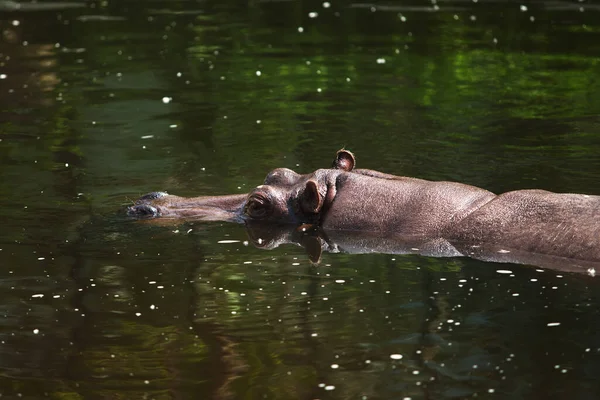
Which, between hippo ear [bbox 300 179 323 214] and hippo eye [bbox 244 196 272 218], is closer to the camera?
hippo ear [bbox 300 179 323 214]

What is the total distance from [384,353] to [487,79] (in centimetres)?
1062

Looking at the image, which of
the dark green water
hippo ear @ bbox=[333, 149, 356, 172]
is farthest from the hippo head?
the dark green water

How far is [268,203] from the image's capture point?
1058 centimetres

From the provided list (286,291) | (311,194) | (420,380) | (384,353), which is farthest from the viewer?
(311,194)

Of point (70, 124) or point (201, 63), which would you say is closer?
point (70, 124)

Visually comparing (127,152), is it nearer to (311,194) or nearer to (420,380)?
(311,194)

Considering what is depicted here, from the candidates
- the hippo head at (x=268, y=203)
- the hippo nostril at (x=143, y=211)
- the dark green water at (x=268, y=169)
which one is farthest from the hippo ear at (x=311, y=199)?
the hippo nostril at (x=143, y=211)

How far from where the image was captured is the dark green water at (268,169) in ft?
23.4

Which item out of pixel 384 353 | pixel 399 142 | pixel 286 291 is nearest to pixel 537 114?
pixel 399 142

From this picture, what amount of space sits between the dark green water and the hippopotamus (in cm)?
36

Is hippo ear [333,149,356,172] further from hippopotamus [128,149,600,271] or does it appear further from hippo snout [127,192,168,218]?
hippo snout [127,192,168,218]

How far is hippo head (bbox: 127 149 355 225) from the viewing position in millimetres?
10430

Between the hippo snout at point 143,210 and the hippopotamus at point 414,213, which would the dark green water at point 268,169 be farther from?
the hippopotamus at point 414,213

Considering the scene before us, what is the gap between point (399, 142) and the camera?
1352cm
